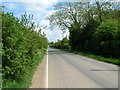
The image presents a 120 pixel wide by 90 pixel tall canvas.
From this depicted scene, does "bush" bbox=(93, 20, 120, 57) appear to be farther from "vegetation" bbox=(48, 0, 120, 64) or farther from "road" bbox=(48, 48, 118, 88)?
"road" bbox=(48, 48, 118, 88)

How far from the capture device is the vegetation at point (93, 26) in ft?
69.8

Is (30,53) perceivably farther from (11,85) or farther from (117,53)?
(117,53)

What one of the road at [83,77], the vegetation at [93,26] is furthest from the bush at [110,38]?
the road at [83,77]

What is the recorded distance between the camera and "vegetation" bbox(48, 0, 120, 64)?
21.3 metres

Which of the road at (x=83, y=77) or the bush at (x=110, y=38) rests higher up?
the bush at (x=110, y=38)

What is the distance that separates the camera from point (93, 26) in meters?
32.3

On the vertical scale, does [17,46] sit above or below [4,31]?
below

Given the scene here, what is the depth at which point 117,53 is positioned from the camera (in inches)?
795

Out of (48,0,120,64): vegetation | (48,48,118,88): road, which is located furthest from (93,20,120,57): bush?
(48,48,118,88): road

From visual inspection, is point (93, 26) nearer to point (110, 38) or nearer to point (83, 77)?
point (110, 38)

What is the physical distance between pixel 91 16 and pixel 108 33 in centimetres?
1597

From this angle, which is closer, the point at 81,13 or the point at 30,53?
the point at 30,53

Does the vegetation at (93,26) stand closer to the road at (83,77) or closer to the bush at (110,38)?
the bush at (110,38)

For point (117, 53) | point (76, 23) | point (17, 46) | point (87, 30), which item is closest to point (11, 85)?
point (17, 46)
